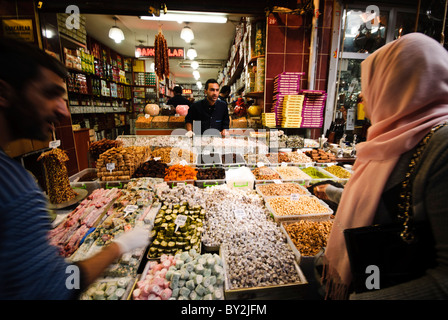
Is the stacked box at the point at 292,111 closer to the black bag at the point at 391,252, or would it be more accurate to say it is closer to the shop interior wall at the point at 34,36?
the black bag at the point at 391,252

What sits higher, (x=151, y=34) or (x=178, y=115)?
(x=151, y=34)

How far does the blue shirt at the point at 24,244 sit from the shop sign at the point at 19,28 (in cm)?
547

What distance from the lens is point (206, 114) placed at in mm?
4199

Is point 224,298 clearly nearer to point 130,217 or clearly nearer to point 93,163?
point 130,217

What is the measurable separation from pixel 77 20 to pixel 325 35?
6.47 metres

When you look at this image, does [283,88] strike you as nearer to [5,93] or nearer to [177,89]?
[177,89]

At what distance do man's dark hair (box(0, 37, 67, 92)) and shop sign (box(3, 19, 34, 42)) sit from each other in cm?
525

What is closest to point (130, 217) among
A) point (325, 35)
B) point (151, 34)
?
point (325, 35)

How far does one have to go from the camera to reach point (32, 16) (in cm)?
418

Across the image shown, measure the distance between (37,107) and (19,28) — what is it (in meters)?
5.55

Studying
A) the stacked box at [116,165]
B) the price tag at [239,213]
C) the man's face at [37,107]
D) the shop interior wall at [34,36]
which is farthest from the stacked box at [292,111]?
the shop interior wall at [34,36]

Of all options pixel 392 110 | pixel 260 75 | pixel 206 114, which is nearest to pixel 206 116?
pixel 206 114

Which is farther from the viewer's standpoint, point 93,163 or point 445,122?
point 93,163

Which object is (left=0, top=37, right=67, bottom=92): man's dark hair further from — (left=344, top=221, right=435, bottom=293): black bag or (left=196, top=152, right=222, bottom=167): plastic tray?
(left=196, top=152, right=222, bottom=167): plastic tray
